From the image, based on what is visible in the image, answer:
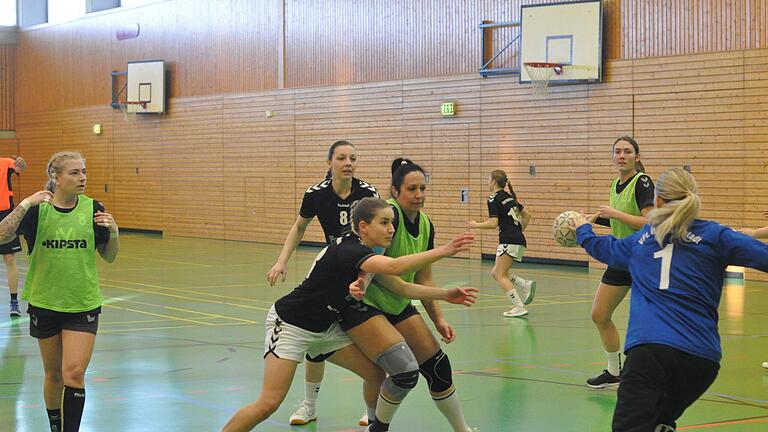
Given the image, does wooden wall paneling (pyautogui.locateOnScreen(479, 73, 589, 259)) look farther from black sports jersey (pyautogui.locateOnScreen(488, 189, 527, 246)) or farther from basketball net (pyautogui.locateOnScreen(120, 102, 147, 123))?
basketball net (pyautogui.locateOnScreen(120, 102, 147, 123))

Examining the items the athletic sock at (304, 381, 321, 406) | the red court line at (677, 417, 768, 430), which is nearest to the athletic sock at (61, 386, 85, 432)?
the athletic sock at (304, 381, 321, 406)

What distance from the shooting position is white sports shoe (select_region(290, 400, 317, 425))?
715cm

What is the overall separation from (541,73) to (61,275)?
51.2 ft

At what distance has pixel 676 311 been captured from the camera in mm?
4543

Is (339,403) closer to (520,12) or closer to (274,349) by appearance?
(274,349)

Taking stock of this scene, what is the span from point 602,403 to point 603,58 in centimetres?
1312

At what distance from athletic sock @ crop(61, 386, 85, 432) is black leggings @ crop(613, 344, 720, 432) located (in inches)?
123

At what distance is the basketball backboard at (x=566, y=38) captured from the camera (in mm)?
19734

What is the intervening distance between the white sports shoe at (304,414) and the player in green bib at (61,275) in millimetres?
1665

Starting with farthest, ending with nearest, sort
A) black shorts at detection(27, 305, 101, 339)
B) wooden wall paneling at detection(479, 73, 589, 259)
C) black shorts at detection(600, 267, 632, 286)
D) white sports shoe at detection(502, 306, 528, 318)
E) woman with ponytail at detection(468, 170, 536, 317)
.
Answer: wooden wall paneling at detection(479, 73, 589, 259), woman with ponytail at detection(468, 170, 536, 317), white sports shoe at detection(502, 306, 528, 318), black shorts at detection(600, 267, 632, 286), black shorts at detection(27, 305, 101, 339)

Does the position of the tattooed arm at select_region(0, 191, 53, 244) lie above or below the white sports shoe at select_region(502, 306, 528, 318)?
above

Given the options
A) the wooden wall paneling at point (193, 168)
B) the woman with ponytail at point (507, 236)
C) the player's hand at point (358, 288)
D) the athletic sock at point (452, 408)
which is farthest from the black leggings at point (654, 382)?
the wooden wall paneling at point (193, 168)

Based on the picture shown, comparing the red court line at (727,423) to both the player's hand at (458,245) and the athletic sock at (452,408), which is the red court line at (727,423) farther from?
the player's hand at (458,245)

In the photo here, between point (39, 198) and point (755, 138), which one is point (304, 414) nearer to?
point (39, 198)
